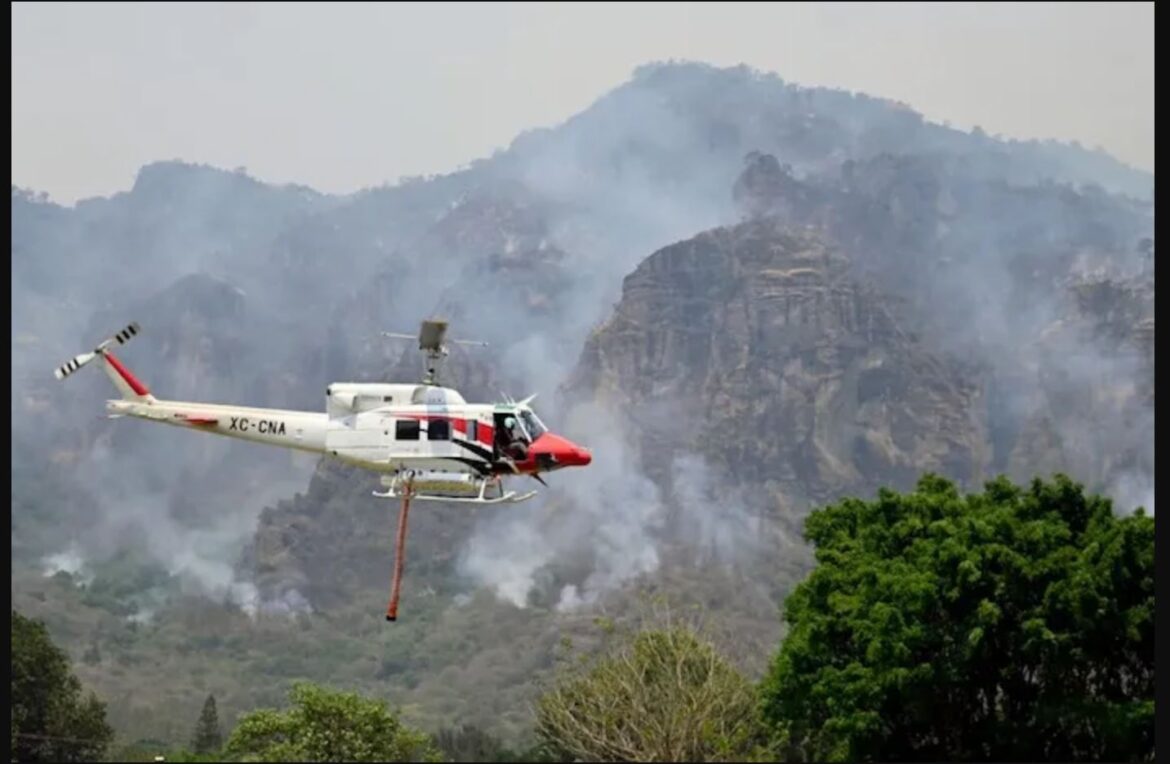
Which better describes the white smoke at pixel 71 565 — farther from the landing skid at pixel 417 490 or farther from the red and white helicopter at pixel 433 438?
the landing skid at pixel 417 490

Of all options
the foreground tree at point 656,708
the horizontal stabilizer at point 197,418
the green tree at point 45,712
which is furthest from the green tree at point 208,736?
the horizontal stabilizer at point 197,418

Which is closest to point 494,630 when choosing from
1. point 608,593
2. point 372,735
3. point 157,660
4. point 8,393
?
point 608,593

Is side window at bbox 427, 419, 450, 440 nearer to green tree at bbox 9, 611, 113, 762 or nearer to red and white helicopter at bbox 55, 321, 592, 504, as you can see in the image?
red and white helicopter at bbox 55, 321, 592, 504

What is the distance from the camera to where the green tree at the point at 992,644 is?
59.0 metres

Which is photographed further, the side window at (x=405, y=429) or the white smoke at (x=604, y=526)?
the white smoke at (x=604, y=526)

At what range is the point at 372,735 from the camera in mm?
61844

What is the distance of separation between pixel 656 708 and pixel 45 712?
22.2m

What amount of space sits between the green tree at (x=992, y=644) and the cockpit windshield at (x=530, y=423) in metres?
17.0

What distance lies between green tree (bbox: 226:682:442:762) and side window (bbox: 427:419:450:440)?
15.5m

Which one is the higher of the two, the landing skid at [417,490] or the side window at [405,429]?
the side window at [405,429]

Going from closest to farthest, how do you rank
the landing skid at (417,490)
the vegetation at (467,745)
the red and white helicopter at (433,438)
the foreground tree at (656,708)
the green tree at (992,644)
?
the landing skid at (417,490), the red and white helicopter at (433,438), the green tree at (992,644), the foreground tree at (656,708), the vegetation at (467,745)

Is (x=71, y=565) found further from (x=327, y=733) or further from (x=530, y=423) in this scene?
(x=530, y=423)

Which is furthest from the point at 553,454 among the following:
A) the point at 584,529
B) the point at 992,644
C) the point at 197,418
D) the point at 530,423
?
the point at 584,529

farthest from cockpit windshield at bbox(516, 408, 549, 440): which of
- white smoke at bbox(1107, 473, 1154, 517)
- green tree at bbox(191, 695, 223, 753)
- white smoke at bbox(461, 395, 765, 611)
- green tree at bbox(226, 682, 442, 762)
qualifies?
white smoke at bbox(1107, 473, 1154, 517)
